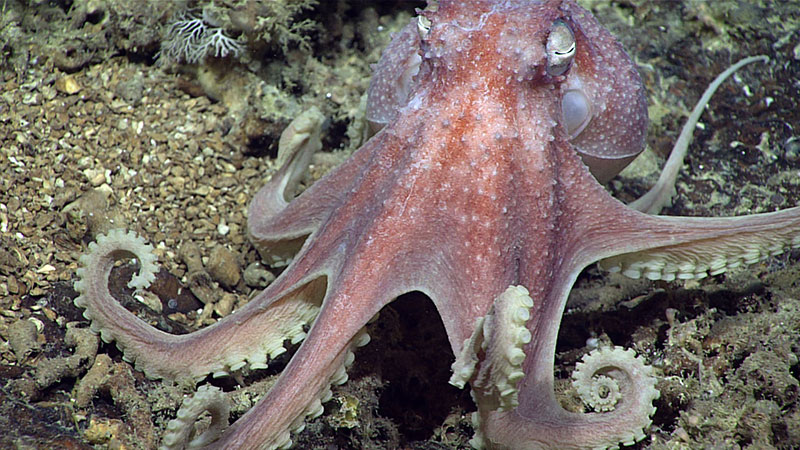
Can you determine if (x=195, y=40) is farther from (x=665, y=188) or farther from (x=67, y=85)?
(x=665, y=188)

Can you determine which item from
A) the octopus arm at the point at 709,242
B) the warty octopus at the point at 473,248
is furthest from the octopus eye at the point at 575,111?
the octopus arm at the point at 709,242

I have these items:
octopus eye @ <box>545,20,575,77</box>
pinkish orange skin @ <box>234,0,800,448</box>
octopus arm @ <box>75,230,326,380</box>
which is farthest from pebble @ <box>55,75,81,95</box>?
octopus eye @ <box>545,20,575,77</box>

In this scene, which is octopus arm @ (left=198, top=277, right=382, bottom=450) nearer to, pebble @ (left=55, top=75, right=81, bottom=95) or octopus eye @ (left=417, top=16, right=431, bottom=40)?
octopus eye @ (left=417, top=16, right=431, bottom=40)

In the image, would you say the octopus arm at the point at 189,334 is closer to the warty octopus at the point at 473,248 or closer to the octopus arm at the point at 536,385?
the warty octopus at the point at 473,248

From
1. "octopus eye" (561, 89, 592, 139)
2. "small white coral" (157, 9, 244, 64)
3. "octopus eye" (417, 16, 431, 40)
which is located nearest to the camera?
"octopus eye" (417, 16, 431, 40)

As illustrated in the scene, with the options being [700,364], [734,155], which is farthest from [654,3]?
[700,364]
